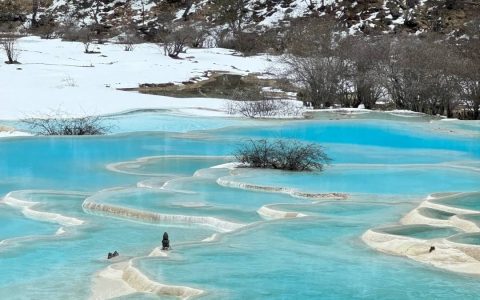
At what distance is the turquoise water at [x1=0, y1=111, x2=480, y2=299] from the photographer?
644cm

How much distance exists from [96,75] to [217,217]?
2199 centimetres

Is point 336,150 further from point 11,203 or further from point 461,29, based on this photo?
point 461,29

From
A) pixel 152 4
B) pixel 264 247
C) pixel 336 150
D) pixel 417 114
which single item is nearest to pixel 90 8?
pixel 152 4

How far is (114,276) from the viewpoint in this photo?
680cm

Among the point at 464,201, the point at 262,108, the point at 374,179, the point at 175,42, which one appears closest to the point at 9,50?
the point at 175,42

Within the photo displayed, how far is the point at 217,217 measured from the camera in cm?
932

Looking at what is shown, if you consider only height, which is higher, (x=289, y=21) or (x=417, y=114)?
(x=289, y=21)

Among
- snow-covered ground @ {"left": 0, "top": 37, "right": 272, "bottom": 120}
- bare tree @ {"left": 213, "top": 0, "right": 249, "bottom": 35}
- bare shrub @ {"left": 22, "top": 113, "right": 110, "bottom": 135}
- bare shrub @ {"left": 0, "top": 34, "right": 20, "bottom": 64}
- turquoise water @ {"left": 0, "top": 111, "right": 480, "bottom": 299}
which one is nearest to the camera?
turquoise water @ {"left": 0, "top": 111, "right": 480, "bottom": 299}

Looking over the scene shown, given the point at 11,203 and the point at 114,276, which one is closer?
the point at 114,276

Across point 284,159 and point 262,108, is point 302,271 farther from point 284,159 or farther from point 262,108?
point 262,108

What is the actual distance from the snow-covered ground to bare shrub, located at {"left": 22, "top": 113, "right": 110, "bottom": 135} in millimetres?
2204

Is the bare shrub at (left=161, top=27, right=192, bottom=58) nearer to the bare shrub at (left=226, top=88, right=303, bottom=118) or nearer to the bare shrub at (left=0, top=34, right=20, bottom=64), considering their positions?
the bare shrub at (left=0, top=34, right=20, bottom=64)

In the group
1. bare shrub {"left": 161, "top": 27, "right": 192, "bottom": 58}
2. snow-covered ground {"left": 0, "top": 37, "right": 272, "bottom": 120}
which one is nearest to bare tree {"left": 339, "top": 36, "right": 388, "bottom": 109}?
snow-covered ground {"left": 0, "top": 37, "right": 272, "bottom": 120}

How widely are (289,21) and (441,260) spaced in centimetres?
4324
